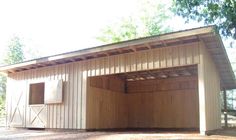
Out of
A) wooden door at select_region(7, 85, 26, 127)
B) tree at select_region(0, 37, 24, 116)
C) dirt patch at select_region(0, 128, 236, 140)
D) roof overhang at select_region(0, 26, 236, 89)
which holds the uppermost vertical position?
tree at select_region(0, 37, 24, 116)

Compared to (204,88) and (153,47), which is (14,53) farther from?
(204,88)

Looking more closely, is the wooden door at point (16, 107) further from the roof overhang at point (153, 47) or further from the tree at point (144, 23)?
the tree at point (144, 23)

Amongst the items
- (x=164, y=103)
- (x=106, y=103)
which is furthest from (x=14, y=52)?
(x=106, y=103)

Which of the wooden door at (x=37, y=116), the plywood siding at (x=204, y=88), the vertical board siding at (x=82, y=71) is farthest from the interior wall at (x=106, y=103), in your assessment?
the plywood siding at (x=204, y=88)

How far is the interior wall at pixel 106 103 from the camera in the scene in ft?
44.7

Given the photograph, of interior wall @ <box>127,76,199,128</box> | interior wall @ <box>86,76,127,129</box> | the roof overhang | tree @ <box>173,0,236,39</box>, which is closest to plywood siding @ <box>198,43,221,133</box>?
the roof overhang

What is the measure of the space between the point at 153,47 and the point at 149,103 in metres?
6.97

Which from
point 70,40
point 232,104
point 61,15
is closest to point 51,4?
point 61,15

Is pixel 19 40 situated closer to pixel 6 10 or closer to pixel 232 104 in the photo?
pixel 6 10

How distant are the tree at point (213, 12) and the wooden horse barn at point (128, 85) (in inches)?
52.3

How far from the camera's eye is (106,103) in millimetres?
15336

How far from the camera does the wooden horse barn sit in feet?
35.7

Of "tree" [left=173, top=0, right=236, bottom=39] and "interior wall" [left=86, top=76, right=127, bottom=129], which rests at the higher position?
"tree" [left=173, top=0, right=236, bottom=39]

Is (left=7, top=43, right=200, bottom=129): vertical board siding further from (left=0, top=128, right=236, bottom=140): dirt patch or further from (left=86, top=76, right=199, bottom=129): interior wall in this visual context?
(left=0, top=128, right=236, bottom=140): dirt patch
